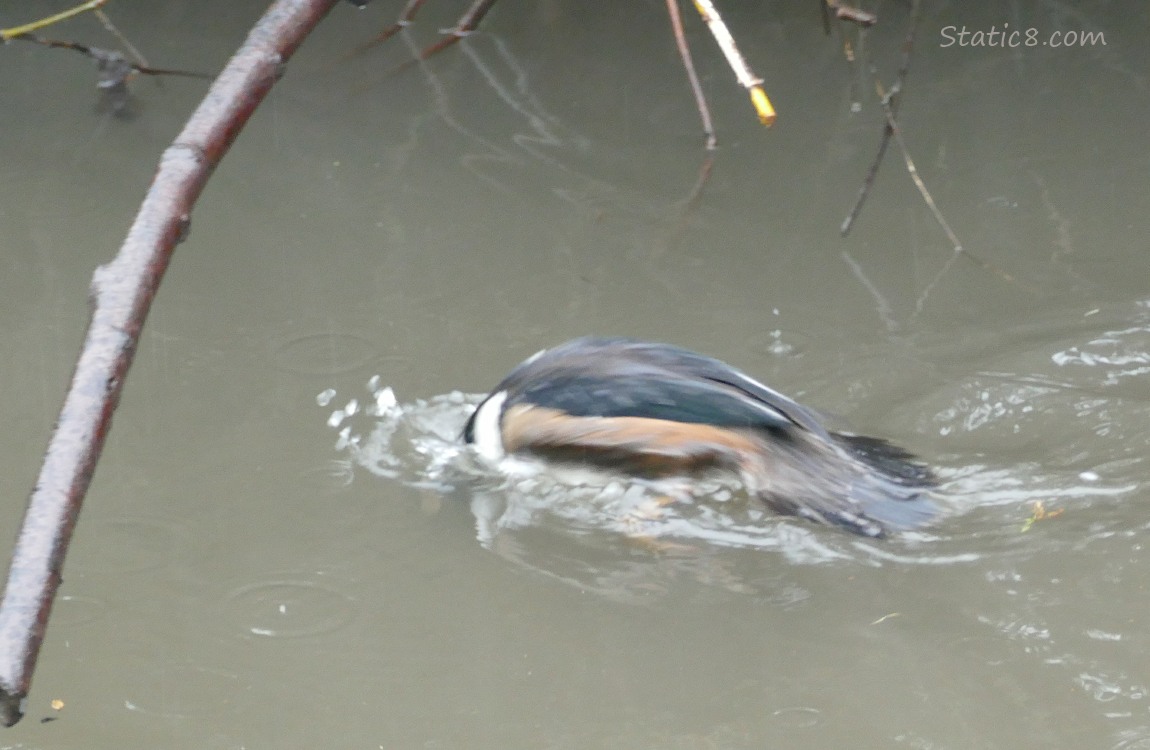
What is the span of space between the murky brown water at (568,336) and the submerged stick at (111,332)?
129cm

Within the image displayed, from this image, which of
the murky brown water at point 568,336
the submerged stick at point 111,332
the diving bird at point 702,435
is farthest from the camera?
the diving bird at point 702,435

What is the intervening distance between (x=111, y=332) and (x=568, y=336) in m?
2.87

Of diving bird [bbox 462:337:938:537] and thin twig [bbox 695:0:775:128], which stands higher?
thin twig [bbox 695:0:775:128]

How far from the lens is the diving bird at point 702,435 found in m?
3.99

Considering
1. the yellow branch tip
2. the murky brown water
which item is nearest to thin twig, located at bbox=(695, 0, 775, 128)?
the yellow branch tip

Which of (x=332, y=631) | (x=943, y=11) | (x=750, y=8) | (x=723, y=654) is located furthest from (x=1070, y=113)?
(x=332, y=631)

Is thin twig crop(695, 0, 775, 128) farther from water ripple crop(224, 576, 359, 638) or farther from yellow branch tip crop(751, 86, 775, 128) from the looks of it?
water ripple crop(224, 576, 359, 638)

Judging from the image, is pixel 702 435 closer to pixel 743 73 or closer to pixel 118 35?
pixel 743 73

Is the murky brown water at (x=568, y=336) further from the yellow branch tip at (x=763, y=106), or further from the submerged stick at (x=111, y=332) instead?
the yellow branch tip at (x=763, y=106)

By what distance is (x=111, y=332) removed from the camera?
87.7 inches

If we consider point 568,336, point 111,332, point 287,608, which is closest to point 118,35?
point 568,336

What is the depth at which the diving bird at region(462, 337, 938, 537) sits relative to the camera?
399cm

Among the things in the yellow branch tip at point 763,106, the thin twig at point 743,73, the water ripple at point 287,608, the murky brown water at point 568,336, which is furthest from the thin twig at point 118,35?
the yellow branch tip at point 763,106

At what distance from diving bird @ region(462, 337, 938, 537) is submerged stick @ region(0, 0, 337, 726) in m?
1.53
